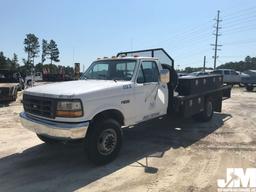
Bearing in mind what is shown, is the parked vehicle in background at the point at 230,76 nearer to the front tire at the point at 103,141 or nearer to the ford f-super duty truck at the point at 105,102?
the ford f-super duty truck at the point at 105,102

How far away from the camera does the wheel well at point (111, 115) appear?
5.66 m

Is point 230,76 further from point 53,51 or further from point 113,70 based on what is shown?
point 53,51

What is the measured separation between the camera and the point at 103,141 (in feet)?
18.6

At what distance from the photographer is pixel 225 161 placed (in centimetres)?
590

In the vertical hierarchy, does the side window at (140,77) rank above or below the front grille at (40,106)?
above

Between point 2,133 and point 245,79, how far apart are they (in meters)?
22.8

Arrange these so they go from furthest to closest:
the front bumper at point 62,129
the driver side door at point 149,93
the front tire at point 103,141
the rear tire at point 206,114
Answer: the rear tire at point 206,114 < the driver side door at point 149,93 < the front tire at point 103,141 < the front bumper at point 62,129

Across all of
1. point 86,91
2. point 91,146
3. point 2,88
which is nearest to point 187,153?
point 91,146

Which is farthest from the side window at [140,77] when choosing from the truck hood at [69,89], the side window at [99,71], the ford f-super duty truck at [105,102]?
the side window at [99,71]

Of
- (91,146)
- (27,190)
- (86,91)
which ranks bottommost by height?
(27,190)

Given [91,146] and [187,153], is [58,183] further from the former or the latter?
[187,153]

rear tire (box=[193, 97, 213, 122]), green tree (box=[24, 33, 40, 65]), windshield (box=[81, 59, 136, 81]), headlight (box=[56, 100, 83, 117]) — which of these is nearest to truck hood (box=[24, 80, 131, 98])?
headlight (box=[56, 100, 83, 117])

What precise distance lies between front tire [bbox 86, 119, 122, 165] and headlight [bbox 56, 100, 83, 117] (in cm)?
49

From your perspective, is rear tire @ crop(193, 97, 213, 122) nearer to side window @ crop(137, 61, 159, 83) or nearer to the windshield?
side window @ crop(137, 61, 159, 83)
